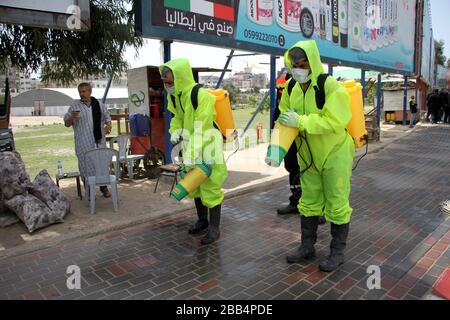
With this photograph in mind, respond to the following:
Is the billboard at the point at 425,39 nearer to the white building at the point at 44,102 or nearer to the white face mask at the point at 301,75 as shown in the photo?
the white face mask at the point at 301,75

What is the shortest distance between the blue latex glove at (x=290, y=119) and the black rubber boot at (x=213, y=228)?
53.8 inches

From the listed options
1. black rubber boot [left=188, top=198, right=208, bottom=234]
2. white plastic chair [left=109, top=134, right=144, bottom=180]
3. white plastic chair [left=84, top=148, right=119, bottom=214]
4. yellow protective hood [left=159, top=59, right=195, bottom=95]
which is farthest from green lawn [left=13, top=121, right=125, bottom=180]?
yellow protective hood [left=159, top=59, right=195, bottom=95]

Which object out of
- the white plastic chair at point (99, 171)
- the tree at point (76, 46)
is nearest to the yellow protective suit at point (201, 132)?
the white plastic chair at point (99, 171)

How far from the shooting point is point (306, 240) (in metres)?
3.63

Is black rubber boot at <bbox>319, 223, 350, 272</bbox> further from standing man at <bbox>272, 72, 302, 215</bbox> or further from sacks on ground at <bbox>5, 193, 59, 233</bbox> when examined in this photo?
sacks on ground at <bbox>5, 193, 59, 233</bbox>

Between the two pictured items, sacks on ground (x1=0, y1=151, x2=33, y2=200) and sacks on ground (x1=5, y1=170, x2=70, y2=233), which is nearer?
sacks on ground (x1=5, y1=170, x2=70, y2=233)

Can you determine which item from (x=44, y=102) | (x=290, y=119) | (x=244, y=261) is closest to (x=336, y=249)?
(x=244, y=261)

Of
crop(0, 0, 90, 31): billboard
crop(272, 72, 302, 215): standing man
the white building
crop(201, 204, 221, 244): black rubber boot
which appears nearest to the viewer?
crop(201, 204, 221, 244): black rubber boot

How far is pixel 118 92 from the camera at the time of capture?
44000 millimetres

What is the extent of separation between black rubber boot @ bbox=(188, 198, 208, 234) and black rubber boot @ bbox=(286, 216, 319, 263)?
124 centimetres

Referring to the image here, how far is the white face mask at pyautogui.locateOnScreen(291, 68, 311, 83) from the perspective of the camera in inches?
127

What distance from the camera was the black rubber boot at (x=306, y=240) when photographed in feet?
11.8

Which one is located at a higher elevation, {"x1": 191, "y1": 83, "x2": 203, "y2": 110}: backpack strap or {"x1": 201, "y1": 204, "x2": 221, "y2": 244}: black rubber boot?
{"x1": 191, "y1": 83, "x2": 203, "y2": 110}: backpack strap
